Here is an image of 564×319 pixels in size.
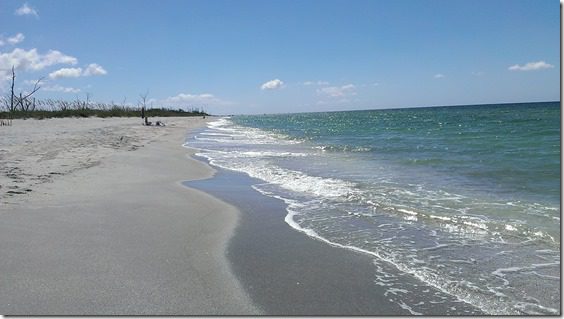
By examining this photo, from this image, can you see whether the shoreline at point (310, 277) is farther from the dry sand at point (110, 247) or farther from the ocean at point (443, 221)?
the dry sand at point (110, 247)

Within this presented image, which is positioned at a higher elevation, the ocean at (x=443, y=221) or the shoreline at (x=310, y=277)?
the ocean at (x=443, y=221)

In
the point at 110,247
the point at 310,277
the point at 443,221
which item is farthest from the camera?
the point at 443,221

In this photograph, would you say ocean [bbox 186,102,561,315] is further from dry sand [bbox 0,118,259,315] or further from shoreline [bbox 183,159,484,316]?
dry sand [bbox 0,118,259,315]

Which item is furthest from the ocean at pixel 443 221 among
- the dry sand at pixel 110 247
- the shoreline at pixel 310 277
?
the dry sand at pixel 110 247

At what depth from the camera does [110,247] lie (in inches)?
195

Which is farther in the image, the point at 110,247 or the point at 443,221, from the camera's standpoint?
the point at 443,221

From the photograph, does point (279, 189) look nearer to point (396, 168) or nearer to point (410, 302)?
point (396, 168)

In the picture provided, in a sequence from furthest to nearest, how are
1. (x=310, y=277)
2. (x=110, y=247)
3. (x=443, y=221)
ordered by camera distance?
(x=443, y=221) → (x=110, y=247) → (x=310, y=277)

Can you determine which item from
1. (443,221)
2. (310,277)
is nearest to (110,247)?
(310,277)

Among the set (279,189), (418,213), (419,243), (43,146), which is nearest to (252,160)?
(279,189)

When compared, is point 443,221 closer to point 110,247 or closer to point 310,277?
point 310,277

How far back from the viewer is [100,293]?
3.70m

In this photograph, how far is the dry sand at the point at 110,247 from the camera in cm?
357

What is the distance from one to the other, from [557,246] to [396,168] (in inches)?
305
